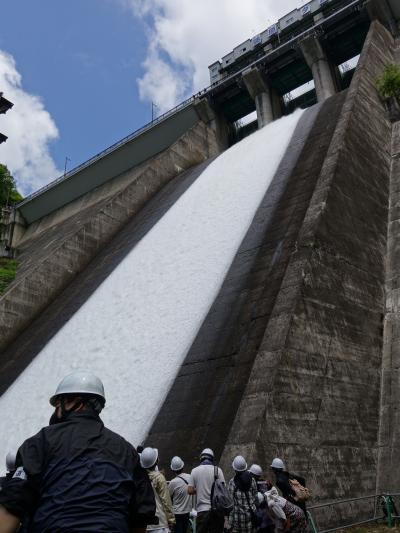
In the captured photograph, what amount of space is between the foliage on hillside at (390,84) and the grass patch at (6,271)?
1173 centimetres

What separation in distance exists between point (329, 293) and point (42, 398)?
16.9 feet

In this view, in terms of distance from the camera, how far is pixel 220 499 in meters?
4.14

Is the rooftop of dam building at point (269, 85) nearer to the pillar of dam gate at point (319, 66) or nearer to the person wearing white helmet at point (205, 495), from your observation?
the pillar of dam gate at point (319, 66)

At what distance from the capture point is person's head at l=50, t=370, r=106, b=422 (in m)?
1.83

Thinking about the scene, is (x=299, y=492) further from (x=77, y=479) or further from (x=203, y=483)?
(x=77, y=479)

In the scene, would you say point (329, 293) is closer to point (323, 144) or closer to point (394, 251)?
point (394, 251)

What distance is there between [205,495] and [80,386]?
293 cm

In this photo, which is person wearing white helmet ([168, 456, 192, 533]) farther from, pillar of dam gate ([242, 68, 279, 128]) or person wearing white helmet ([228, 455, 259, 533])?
pillar of dam gate ([242, 68, 279, 128])

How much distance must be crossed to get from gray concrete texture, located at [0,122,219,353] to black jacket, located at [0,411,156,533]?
37.2 feet

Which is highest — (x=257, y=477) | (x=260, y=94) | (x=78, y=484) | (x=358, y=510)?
(x=260, y=94)

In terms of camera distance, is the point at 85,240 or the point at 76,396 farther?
the point at 85,240

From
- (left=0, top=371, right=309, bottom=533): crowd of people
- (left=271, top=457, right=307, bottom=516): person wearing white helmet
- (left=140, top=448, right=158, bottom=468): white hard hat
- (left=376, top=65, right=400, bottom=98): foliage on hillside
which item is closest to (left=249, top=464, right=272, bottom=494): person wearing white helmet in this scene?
(left=271, top=457, right=307, bottom=516): person wearing white helmet

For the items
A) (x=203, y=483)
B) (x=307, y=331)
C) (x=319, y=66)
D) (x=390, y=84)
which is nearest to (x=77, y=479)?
(x=203, y=483)

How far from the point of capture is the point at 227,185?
1470cm
